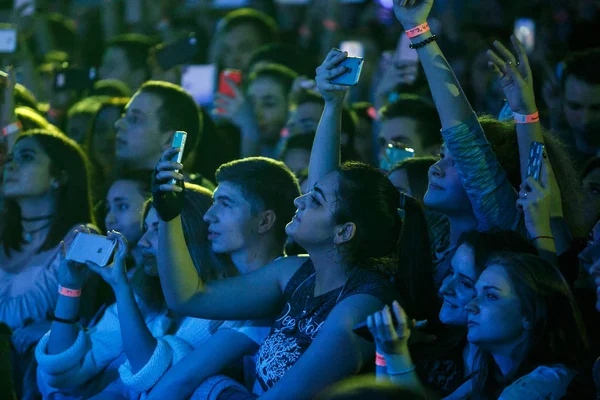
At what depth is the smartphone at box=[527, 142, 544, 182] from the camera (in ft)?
10.0

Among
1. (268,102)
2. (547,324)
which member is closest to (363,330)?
(547,324)

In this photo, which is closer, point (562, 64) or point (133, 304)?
point (133, 304)

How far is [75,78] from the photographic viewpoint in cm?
632

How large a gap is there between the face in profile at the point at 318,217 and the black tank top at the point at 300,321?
16 centimetres

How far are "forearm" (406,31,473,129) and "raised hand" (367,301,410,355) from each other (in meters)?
0.88

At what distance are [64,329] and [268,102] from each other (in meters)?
2.79

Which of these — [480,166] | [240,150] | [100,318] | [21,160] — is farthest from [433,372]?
[240,150]

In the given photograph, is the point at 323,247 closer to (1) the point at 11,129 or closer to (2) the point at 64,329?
(2) the point at 64,329

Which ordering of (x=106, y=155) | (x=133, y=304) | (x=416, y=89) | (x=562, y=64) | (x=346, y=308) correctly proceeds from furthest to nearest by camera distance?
(x=416, y=89) < (x=106, y=155) < (x=562, y=64) < (x=133, y=304) < (x=346, y=308)

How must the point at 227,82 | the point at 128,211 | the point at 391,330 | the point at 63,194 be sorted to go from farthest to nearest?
the point at 227,82 < the point at 63,194 < the point at 128,211 < the point at 391,330

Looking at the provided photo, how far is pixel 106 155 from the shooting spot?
555 centimetres

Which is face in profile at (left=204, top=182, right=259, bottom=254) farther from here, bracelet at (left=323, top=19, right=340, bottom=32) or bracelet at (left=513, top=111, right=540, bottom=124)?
bracelet at (left=323, top=19, right=340, bottom=32)

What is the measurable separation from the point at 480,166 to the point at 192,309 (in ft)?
3.67

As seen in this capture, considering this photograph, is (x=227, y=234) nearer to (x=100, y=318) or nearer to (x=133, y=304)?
(x=133, y=304)
